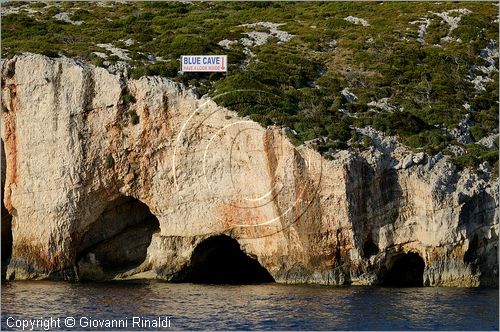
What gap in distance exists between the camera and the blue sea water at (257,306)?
35031 mm

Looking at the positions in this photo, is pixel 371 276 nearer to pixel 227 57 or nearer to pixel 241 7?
pixel 227 57

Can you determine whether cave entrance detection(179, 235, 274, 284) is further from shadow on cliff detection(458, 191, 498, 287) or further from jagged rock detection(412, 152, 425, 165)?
shadow on cliff detection(458, 191, 498, 287)

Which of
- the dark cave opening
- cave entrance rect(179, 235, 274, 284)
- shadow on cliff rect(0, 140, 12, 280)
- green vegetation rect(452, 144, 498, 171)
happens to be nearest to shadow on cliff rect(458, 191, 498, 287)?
green vegetation rect(452, 144, 498, 171)

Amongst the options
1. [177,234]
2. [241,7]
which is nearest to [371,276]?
[177,234]

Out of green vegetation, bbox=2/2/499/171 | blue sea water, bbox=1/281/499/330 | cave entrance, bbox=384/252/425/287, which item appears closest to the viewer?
blue sea water, bbox=1/281/499/330

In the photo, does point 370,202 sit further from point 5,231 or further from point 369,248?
point 5,231

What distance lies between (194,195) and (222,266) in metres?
5.72

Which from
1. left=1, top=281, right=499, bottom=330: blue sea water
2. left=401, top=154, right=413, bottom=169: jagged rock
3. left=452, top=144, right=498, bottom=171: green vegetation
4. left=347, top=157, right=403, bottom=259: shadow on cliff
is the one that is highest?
left=452, top=144, right=498, bottom=171: green vegetation

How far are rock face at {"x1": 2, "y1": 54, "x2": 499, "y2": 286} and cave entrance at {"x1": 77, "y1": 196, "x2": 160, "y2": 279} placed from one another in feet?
0.21

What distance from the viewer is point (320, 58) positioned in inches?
2367

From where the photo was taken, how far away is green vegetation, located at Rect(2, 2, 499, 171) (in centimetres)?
4991

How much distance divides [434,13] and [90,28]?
25060mm

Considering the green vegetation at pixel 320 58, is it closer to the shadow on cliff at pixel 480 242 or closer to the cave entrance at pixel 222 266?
the shadow on cliff at pixel 480 242

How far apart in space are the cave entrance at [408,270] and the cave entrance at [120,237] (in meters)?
12.6
